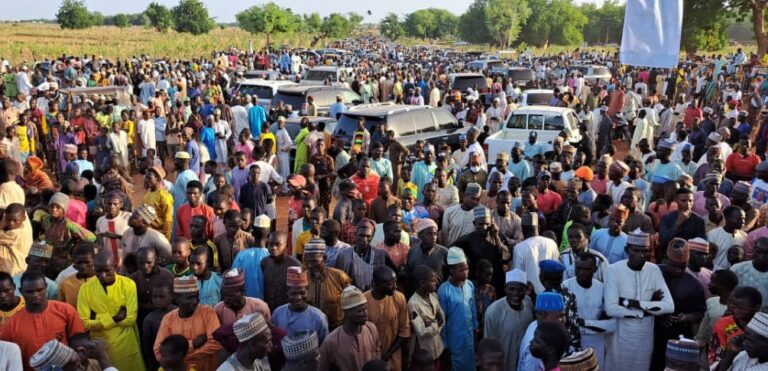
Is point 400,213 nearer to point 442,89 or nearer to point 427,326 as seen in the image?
point 427,326

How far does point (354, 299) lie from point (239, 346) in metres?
0.84

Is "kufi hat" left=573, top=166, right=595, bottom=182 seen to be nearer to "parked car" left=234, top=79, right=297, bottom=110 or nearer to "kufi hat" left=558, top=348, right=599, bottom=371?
"kufi hat" left=558, top=348, right=599, bottom=371

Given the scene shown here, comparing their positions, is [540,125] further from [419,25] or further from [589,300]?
[419,25]

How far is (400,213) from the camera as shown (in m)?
6.54

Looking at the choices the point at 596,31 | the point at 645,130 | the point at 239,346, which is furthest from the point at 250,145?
the point at 596,31

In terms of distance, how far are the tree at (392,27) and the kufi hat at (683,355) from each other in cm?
10699

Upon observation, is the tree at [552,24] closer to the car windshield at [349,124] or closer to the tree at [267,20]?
the tree at [267,20]

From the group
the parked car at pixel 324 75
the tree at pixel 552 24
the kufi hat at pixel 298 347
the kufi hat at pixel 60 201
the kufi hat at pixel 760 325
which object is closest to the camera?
the kufi hat at pixel 760 325

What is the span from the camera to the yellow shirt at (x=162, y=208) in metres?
7.38

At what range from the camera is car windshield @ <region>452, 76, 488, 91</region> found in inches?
898

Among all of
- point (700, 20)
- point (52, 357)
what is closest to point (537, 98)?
point (52, 357)

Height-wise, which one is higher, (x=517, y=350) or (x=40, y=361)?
(x=40, y=361)

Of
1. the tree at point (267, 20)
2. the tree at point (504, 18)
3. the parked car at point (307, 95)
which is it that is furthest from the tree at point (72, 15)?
the parked car at point (307, 95)

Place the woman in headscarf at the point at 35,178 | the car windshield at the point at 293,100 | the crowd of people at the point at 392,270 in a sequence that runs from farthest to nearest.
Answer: the car windshield at the point at 293,100 → the woman in headscarf at the point at 35,178 → the crowd of people at the point at 392,270
